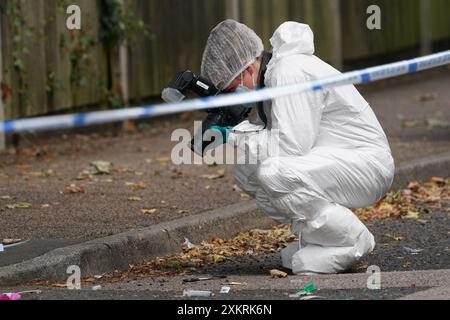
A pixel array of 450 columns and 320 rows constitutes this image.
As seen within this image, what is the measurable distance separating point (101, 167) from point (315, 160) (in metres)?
3.88

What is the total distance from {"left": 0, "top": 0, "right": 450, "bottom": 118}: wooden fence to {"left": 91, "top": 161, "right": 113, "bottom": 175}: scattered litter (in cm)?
123

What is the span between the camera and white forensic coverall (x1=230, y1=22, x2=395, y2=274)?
21.2ft

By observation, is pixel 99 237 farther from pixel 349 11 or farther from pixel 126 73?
pixel 349 11

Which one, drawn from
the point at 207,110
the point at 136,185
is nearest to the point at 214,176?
the point at 136,185

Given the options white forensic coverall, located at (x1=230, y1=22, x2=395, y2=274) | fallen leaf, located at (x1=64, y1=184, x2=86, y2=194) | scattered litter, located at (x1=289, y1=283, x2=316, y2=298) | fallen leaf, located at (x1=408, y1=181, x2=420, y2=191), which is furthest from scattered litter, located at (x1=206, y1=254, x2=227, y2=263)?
fallen leaf, located at (x1=408, y1=181, x2=420, y2=191)

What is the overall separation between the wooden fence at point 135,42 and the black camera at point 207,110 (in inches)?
179

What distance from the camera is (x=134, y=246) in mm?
7188

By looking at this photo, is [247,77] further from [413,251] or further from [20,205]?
[20,205]

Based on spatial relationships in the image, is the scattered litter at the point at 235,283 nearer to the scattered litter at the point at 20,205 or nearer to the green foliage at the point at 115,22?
the scattered litter at the point at 20,205

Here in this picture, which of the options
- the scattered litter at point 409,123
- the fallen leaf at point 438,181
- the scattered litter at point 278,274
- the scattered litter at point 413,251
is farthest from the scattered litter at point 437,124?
the scattered litter at point 278,274

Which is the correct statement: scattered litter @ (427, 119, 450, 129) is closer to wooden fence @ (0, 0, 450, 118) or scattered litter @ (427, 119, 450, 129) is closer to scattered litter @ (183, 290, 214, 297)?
wooden fence @ (0, 0, 450, 118)

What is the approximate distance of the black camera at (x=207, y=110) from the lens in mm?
6617

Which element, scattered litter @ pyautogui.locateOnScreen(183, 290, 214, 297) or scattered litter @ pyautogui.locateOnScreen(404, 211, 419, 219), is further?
scattered litter @ pyautogui.locateOnScreen(404, 211, 419, 219)
